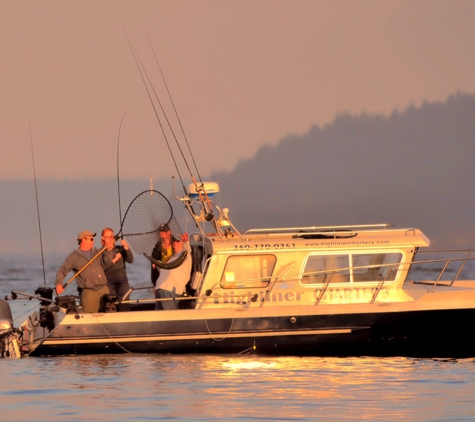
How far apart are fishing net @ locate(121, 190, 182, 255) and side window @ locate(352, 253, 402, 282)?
2.95 m

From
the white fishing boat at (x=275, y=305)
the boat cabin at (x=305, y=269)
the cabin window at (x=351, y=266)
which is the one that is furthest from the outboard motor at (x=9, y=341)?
the cabin window at (x=351, y=266)

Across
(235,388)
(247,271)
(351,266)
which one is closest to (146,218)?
(247,271)

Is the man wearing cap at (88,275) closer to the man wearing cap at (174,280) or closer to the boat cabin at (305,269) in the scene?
the man wearing cap at (174,280)

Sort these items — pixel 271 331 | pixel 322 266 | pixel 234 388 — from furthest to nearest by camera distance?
pixel 322 266
pixel 271 331
pixel 234 388

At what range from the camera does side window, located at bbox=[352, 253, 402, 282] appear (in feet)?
51.0

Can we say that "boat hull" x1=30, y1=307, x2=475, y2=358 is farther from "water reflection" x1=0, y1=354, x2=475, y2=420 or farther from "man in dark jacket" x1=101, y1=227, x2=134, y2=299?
"man in dark jacket" x1=101, y1=227, x2=134, y2=299

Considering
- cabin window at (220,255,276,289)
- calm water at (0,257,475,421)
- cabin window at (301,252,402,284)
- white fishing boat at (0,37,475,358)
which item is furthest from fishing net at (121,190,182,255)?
cabin window at (301,252,402,284)

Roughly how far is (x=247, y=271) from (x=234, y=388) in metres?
2.84

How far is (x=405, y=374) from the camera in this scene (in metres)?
13.9

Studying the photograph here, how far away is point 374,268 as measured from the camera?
15.6 metres

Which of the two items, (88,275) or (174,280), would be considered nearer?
(88,275)

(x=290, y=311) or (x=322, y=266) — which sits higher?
(x=322, y=266)

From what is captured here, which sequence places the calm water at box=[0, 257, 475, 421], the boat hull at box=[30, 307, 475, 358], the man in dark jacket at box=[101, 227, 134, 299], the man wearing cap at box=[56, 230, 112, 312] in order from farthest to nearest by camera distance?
the man in dark jacket at box=[101, 227, 134, 299] < the man wearing cap at box=[56, 230, 112, 312] < the boat hull at box=[30, 307, 475, 358] < the calm water at box=[0, 257, 475, 421]

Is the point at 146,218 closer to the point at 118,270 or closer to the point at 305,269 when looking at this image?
the point at 118,270
